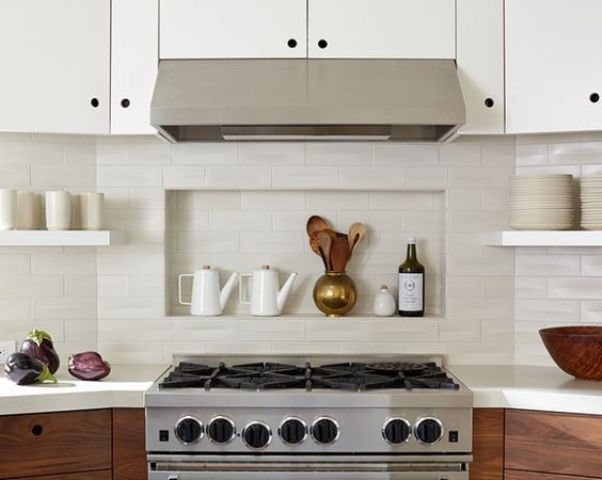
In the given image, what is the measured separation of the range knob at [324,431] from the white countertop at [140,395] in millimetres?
477

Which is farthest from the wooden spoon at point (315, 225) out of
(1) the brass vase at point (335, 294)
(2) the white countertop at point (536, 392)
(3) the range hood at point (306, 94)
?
(2) the white countertop at point (536, 392)

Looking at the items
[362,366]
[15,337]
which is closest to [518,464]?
[362,366]

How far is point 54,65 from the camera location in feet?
9.78

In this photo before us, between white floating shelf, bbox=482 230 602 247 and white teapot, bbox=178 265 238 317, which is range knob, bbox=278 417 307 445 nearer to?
white teapot, bbox=178 265 238 317

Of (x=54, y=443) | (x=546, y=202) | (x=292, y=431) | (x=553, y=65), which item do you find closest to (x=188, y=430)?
(x=292, y=431)

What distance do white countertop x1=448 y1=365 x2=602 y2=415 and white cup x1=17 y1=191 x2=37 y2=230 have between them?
66.3 inches

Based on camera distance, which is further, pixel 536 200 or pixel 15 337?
pixel 15 337

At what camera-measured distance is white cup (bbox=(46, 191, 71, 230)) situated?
10.1 ft

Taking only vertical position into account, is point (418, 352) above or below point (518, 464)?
above

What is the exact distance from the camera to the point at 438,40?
3.00 meters

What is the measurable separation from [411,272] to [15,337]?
160 cm

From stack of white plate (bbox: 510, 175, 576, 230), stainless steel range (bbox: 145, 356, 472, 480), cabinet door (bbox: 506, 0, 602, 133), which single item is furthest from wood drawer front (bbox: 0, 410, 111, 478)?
cabinet door (bbox: 506, 0, 602, 133)

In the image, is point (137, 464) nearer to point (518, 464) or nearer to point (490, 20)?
point (518, 464)

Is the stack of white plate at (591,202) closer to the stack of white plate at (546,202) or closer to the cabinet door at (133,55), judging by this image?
the stack of white plate at (546,202)
